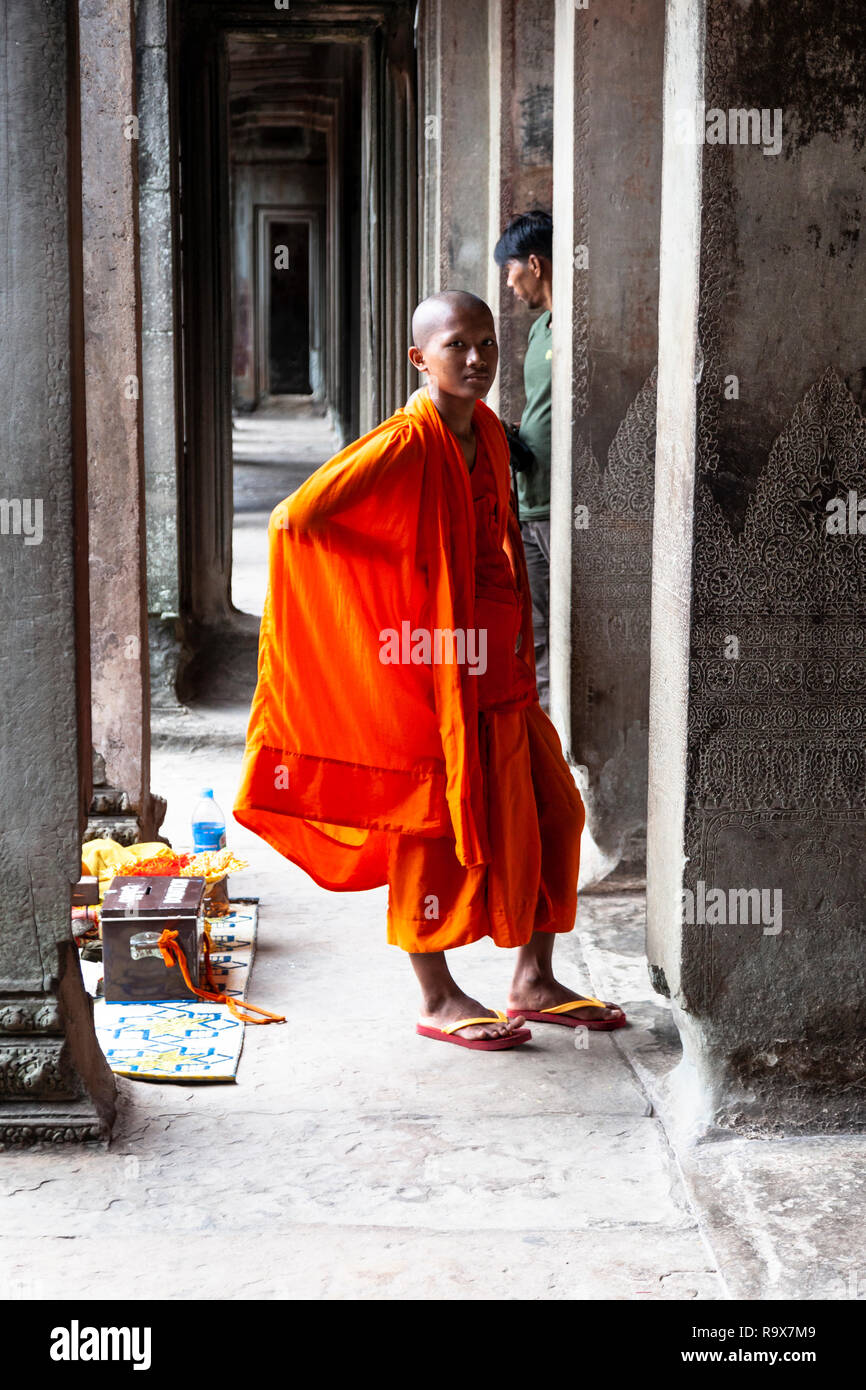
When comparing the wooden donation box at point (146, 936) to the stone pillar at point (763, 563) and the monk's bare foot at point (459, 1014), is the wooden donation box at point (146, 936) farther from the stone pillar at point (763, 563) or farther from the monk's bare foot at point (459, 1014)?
the stone pillar at point (763, 563)

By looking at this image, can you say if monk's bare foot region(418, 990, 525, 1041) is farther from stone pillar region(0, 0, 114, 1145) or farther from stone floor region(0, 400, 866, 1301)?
stone pillar region(0, 0, 114, 1145)

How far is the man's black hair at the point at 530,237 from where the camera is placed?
574cm

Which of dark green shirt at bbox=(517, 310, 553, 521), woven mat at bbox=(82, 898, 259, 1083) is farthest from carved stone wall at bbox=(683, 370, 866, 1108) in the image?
dark green shirt at bbox=(517, 310, 553, 521)

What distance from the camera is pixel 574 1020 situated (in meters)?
4.24

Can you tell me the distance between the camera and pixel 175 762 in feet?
24.3

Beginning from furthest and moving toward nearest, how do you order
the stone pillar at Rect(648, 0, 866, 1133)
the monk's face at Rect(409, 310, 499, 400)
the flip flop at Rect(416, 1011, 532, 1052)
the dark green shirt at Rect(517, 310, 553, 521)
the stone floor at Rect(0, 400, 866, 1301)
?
1. the dark green shirt at Rect(517, 310, 553, 521)
2. the flip flop at Rect(416, 1011, 532, 1052)
3. the monk's face at Rect(409, 310, 499, 400)
4. the stone pillar at Rect(648, 0, 866, 1133)
5. the stone floor at Rect(0, 400, 866, 1301)

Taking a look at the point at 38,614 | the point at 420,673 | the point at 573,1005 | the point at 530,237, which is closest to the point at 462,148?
the point at 530,237

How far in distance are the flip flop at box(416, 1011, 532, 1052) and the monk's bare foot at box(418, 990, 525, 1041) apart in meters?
0.01

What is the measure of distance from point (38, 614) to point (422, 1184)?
149cm

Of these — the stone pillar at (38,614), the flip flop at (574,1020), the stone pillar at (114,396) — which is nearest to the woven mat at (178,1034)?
the stone pillar at (38,614)

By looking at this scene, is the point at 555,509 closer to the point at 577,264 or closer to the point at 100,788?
the point at 577,264

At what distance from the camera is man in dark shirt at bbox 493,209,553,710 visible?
575cm

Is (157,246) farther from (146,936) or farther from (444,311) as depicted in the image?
(146,936)
